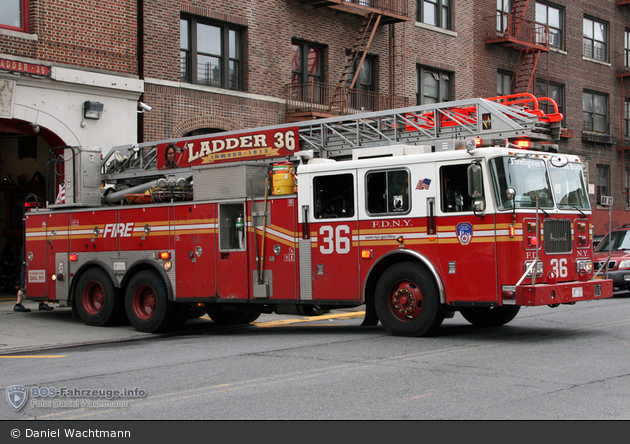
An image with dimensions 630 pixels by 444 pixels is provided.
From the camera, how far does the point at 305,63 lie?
23.4 metres

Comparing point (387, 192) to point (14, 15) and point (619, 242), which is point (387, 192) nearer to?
point (619, 242)

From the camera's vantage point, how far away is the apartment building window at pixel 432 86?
87.8 ft

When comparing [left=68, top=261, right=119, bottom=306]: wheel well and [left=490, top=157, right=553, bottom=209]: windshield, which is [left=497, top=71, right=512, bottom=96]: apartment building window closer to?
[left=490, top=157, right=553, bottom=209]: windshield

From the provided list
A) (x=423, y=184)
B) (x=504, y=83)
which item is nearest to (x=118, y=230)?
(x=423, y=184)

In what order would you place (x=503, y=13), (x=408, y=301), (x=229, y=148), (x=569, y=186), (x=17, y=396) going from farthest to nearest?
(x=503, y=13) < (x=229, y=148) < (x=569, y=186) < (x=408, y=301) < (x=17, y=396)

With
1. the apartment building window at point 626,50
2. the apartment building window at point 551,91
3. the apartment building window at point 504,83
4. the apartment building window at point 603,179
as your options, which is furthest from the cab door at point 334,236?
the apartment building window at point 626,50

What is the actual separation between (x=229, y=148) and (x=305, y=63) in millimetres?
11170

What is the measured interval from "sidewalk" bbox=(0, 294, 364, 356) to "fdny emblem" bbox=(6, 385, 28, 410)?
347 cm

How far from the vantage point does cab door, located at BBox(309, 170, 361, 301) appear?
11.1m

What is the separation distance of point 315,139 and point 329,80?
12030 millimetres

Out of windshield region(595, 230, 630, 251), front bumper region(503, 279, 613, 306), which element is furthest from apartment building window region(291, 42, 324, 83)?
front bumper region(503, 279, 613, 306)

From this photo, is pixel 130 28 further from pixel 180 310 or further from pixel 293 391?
pixel 293 391

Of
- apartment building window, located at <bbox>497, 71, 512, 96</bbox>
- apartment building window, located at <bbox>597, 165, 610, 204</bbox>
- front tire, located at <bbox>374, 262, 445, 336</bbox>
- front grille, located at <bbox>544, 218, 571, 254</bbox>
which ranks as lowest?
front tire, located at <bbox>374, 262, 445, 336</bbox>

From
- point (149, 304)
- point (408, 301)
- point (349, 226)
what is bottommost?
point (149, 304)
